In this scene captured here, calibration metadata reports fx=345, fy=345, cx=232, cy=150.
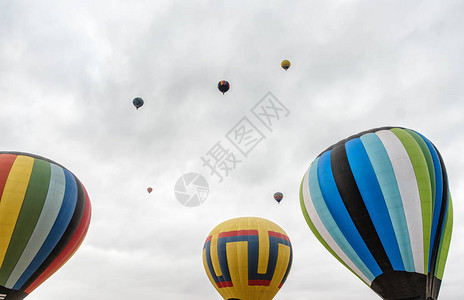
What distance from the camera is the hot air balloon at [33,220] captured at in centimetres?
1555

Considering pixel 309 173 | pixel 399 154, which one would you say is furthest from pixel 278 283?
pixel 399 154

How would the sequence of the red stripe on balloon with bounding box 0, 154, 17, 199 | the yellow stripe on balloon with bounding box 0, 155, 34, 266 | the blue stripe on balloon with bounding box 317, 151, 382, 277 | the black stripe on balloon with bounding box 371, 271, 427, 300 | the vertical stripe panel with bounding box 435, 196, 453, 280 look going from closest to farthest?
the black stripe on balloon with bounding box 371, 271, 427, 300, the vertical stripe panel with bounding box 435, 196, 453, 280, the blue stripe on balloon with bounding box 317, 151, 382, 277, the yellow stripe on balloon with bounding box 0, 155, 34, 266, the red stripe on balloon with bounding box 0, 154, 17, 199

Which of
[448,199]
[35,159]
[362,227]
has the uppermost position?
[35,159]

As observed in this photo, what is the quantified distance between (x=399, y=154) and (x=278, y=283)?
1237 centimetres

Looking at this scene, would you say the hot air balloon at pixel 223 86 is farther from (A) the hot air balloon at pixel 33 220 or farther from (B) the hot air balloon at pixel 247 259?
(A) the hot air balloon at pixel 33 220

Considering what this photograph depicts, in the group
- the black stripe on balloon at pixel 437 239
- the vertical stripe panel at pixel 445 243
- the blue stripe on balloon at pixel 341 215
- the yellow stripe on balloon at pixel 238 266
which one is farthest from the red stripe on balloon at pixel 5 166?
the vertical stripe panel at pixel 445 243

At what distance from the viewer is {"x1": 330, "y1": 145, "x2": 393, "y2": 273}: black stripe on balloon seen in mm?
A: 14555

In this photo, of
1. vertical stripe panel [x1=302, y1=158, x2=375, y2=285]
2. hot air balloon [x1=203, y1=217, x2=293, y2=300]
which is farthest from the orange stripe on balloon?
vertical stripe panel [x1=302, y1=158, x2=375, y2=285]

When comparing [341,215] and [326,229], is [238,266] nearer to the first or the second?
[326,229]

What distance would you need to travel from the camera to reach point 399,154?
15461mm

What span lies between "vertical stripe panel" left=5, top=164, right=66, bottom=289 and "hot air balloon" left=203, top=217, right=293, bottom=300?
34.4ft

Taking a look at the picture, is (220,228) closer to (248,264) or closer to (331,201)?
(248,264)

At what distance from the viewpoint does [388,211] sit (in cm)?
1462

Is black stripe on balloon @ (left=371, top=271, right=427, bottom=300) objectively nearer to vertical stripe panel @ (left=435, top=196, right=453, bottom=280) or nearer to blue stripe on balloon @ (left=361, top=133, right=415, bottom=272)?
blue stripe on balloon @ (left=361, top=133, right=415, bottom=272)
